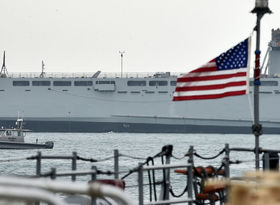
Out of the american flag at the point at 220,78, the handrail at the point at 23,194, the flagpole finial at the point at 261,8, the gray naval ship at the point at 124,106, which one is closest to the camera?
the handrail at the point at 23,194

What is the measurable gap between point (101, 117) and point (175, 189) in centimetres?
10147

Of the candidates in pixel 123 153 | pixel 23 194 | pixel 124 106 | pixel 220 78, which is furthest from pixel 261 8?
pixel 124 106

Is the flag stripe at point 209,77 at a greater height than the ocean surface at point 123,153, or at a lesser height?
greater

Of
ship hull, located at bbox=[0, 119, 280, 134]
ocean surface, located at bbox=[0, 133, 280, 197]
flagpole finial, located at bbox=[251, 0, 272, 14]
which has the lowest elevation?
ocean surface, located at bbox=[0, 133, 280, 197]

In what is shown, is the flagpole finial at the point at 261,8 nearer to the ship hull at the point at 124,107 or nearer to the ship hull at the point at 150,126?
the ship hull at the point at 124,107

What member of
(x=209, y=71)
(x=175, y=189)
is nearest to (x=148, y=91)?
(x=175, y=189)

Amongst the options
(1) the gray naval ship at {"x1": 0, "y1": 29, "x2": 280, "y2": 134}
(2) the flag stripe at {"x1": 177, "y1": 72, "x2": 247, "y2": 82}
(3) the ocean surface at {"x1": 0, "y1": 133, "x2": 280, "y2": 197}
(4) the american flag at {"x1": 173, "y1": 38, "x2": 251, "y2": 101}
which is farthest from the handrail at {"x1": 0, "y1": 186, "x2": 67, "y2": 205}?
(1) the gray naval ship at {"x1": 0, "y1": 29, "x2": 280, "y2": 134}

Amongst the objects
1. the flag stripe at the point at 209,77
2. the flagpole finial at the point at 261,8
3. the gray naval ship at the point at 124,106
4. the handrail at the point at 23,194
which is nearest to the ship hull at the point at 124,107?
the gray naval ship at the point at 124,106

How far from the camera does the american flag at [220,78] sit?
13.2 meters

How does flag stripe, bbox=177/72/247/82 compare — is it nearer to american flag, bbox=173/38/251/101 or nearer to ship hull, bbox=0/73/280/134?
american flag, bbox=173/38/251/101

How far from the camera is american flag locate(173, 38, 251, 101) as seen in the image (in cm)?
1316

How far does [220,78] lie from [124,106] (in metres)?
127

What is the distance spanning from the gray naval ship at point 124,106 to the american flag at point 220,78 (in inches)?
4875

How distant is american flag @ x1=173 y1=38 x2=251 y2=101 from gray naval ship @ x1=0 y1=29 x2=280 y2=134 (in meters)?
124
